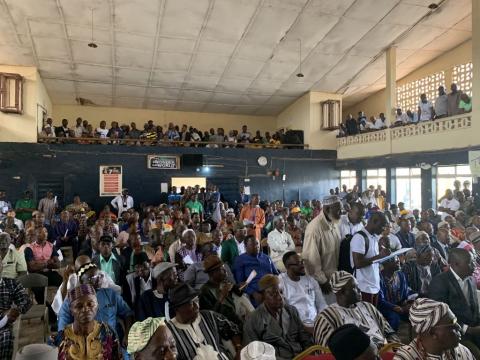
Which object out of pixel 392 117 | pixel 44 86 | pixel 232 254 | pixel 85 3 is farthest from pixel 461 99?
pixel 44 86

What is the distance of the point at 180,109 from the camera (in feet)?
49.5

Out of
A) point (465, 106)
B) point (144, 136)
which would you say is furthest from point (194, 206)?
point (465, 106)

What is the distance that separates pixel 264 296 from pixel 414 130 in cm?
900

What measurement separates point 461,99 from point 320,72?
14.9 ft

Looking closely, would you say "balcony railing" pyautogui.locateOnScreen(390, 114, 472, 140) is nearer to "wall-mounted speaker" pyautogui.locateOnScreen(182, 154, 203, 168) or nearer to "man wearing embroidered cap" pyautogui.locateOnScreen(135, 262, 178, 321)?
"wall-mounted speaker" pyautogui.locateOnScreen(182, 154, 203, 168)

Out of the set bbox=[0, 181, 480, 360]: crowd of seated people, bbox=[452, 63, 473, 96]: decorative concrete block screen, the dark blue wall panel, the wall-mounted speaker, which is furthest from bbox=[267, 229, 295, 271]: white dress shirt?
bbox=[452, 63, 473, 96]: decorative concrete block screen

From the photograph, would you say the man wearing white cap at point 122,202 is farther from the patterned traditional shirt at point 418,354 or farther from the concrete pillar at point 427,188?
the patterned traditional shirt at point 418,354

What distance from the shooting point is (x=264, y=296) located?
2838 mm

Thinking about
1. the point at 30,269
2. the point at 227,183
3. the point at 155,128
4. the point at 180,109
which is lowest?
the point at 30,269

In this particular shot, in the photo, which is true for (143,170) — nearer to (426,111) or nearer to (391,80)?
(391,80)

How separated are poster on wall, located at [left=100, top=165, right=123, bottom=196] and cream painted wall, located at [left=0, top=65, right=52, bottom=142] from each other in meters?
2.17

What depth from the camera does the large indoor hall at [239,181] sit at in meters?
2.68

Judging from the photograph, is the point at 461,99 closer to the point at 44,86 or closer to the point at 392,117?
the point at 392,117

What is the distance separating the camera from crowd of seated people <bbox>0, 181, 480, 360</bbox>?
→ 210 centimetres
